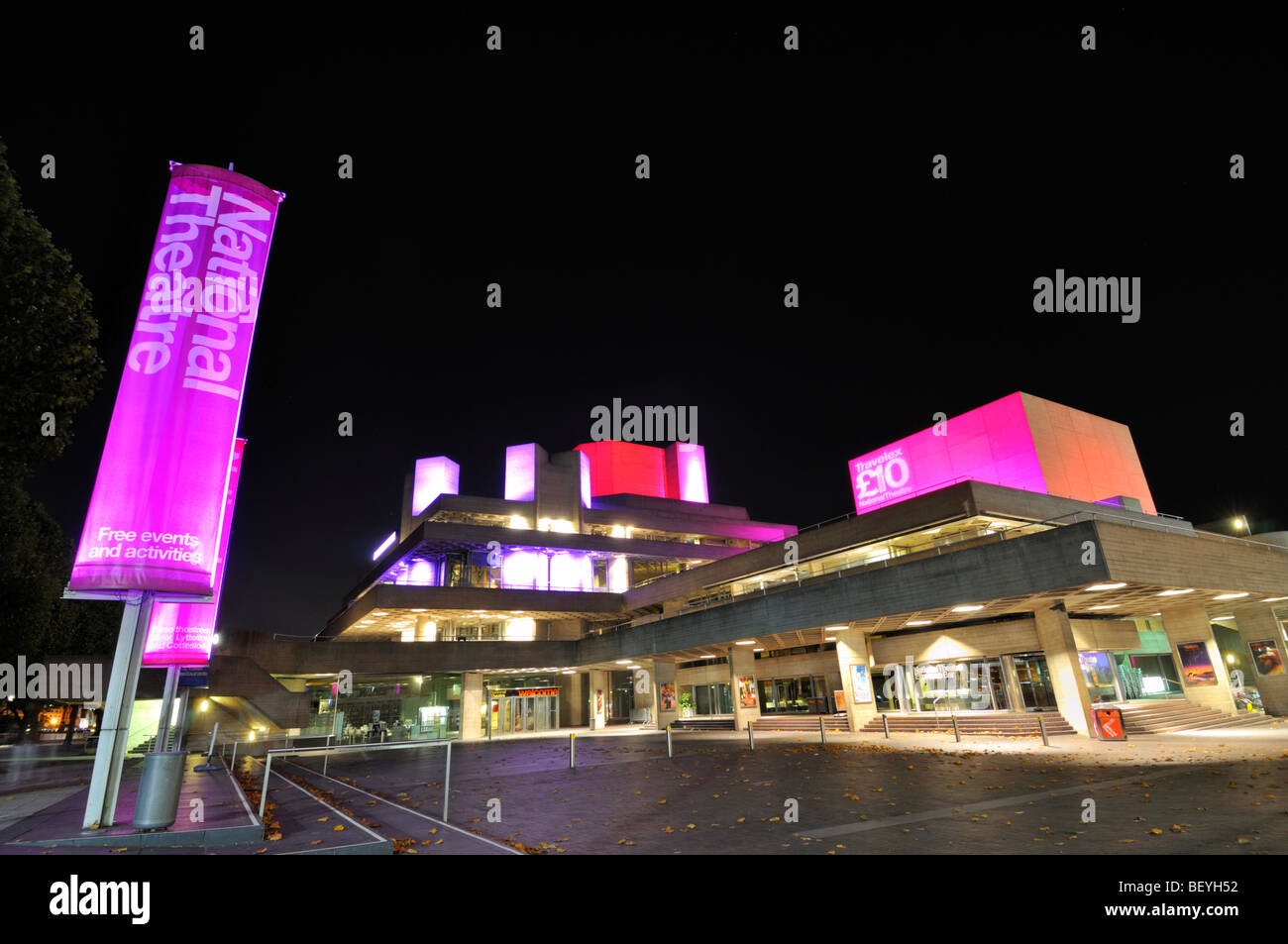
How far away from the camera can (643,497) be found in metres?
63.8

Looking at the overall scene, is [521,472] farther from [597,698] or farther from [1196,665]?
[1196,665]

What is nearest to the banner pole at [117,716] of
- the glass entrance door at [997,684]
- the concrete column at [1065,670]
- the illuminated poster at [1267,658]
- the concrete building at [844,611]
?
the concrete building at [844,611]

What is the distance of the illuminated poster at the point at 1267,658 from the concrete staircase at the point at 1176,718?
2.65 m

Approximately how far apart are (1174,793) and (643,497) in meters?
54.3

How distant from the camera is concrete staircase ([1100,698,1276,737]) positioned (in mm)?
23688

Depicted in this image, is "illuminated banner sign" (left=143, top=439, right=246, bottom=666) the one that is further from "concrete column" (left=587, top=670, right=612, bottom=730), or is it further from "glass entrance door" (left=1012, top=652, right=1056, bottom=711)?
"concrete column" (left=587, top=670, right=612, bottom=730)

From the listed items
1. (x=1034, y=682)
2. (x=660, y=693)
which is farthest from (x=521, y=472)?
(x=1034, y=682)

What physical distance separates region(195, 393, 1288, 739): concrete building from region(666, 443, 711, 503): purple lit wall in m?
7.03

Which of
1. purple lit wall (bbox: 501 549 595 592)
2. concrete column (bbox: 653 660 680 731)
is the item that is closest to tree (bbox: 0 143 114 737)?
concrete column (bbox: 653 660 680 731)

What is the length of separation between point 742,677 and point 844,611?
10.8 metres

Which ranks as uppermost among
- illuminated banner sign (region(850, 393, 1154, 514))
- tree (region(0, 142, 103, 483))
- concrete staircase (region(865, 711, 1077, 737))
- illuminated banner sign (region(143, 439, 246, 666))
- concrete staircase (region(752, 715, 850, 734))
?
illuminated banner sign (region(850, 393, 1154, 514))

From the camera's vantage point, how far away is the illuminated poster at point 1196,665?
28.2 meters
